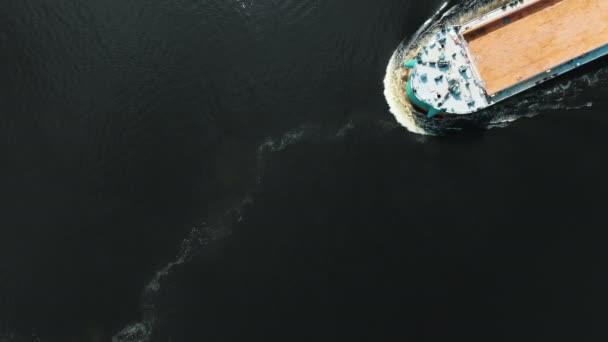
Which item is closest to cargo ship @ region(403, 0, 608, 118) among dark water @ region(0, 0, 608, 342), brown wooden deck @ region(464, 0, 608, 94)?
brown wooden deck @ region(464, 0, 608, 94)

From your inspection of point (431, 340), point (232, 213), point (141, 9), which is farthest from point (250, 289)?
point (141, 9)

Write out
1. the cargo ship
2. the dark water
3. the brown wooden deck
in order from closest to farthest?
the dark water, the cargo ship, the brown wooden deck

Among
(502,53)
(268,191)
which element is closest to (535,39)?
(502,53)

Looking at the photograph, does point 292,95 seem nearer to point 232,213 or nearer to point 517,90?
point 232,213

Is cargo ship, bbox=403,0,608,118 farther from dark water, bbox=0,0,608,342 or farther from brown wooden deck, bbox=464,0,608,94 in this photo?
dark water, bbox=0,0,608,342

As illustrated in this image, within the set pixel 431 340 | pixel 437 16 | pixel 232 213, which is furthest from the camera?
pixel 437 16

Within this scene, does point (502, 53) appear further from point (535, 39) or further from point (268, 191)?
point (268, 191)
